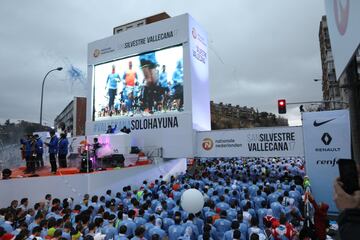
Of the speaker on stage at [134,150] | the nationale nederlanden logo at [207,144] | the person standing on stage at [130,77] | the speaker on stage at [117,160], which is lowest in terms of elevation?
the speaker on stage at [117,160]

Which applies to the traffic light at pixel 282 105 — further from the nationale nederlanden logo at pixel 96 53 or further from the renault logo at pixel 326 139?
the nationale nederlanden logo at pixel 96 53

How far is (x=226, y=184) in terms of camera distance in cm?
1266

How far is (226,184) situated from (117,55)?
45.2 feet

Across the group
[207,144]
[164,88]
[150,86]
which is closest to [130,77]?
[150,86]

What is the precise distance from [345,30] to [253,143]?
14.4m

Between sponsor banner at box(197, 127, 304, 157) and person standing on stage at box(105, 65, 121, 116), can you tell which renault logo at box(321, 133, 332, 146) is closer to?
sponsor banner at box(197, 127, 304, 157)

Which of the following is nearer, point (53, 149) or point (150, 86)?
point (53, 149)

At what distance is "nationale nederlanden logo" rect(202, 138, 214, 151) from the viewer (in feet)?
58.5

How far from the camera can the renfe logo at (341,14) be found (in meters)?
2.24

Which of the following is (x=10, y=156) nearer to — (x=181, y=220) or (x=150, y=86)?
(x=150, y=86)

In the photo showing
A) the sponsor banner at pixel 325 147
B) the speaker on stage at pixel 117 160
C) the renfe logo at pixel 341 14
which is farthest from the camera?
the speaker on stage at pixel 117 160

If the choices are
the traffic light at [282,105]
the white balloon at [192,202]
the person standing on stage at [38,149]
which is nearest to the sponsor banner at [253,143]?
the traffic light at [282,105]

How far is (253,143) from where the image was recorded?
16.4 metres

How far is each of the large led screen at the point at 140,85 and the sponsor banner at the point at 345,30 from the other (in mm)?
16211
